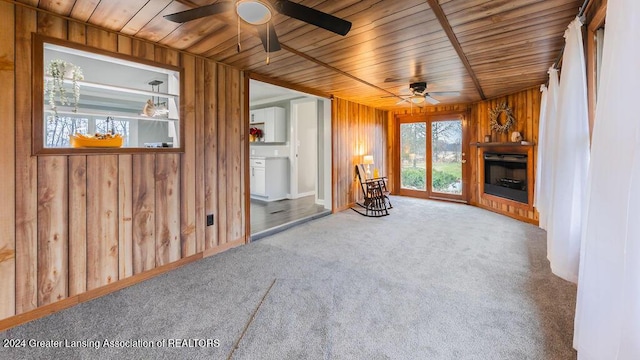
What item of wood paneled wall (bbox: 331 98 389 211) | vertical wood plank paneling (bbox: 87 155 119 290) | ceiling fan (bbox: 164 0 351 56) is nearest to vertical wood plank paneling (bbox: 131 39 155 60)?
vertical wood plank paneling (bbox: 87 155 119 290)

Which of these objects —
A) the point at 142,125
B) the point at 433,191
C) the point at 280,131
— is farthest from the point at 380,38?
the point at 142,125

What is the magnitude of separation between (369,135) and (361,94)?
150 cm

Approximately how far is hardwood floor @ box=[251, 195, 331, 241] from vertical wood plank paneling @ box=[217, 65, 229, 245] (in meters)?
0.52

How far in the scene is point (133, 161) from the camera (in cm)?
255

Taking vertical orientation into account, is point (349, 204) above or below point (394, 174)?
below

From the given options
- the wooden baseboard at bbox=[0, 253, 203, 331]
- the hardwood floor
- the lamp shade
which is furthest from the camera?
the lamp shade

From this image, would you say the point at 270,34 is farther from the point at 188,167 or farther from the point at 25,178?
the point at 25,178

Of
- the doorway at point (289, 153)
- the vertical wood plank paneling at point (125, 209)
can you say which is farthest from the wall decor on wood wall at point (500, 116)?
the vertical wood plank paneling at point (125, 209)

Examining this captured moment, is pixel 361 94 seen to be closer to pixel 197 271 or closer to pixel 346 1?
pixel 346 1

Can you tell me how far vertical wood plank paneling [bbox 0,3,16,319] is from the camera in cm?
189

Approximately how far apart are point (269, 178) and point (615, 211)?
5.59 metres

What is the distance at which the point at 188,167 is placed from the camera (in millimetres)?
2959

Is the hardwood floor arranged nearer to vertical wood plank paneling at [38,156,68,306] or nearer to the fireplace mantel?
vertical wood plank paneling at [38,156,68,306]

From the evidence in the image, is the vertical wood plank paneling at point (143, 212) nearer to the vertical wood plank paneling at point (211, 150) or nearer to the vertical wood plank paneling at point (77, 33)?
the vertical wood plank paneling at point (211, 150)
